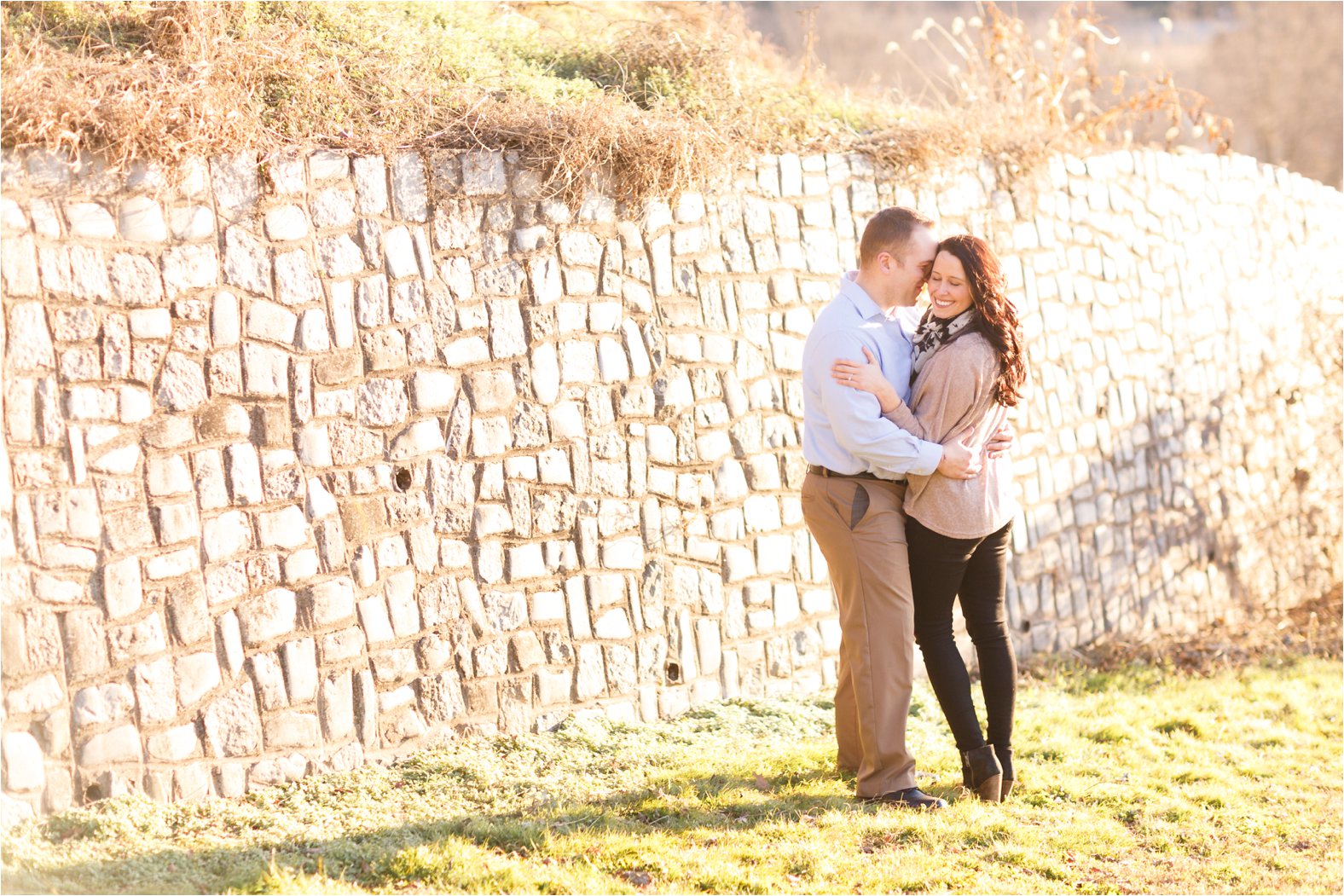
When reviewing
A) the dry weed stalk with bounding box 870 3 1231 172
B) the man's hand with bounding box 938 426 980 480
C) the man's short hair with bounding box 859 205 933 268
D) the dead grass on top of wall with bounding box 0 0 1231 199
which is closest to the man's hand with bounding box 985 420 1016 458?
the man's hand with bounding box 938 426 980 480

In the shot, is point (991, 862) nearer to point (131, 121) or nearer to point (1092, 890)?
point (1092, 890)

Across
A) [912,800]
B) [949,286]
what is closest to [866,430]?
[949,286]

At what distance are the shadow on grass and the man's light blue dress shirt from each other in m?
1.33

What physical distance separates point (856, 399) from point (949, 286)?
0.56m

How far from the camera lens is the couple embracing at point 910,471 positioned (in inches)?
168

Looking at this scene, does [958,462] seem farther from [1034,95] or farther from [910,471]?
[1034,95]

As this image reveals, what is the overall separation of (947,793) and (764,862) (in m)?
1.03

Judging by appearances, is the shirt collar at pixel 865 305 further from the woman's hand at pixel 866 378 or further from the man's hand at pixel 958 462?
the man's hand at pixel 958 462

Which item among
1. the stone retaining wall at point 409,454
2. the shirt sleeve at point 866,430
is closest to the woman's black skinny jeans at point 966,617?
the shirt sleeve at point 866,430

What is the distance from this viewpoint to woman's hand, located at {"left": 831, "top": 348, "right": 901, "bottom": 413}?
4.25 metres

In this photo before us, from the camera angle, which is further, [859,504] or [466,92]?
[466,92]

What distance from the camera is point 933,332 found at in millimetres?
4430

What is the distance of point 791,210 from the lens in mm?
6309

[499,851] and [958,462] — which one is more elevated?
[958,462]
